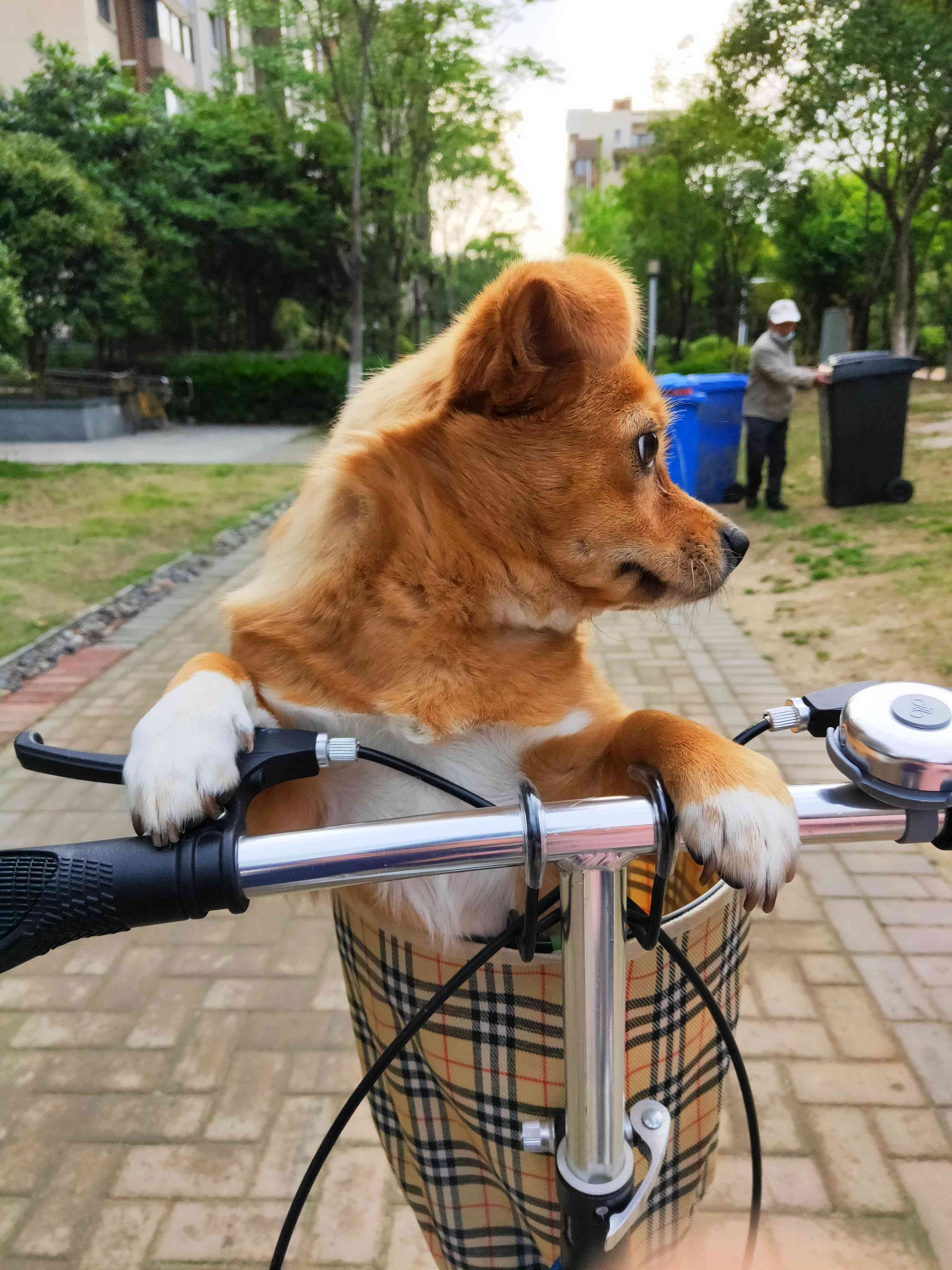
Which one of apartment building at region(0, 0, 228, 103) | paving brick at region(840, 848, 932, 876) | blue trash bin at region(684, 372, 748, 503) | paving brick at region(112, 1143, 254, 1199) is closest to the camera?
paving brick at region(112, 1143, 254, 1199)

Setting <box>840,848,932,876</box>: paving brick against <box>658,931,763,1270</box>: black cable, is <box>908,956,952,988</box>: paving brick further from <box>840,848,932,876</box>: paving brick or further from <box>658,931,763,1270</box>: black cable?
<box>658,931,763,1270</box>: black cable

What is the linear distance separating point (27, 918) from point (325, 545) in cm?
69

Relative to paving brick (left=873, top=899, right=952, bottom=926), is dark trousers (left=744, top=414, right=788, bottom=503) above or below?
above

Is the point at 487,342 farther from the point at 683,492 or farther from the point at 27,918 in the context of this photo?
the point at 27,918

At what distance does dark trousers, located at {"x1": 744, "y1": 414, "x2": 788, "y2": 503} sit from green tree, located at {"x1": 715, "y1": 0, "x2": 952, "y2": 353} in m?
8.84

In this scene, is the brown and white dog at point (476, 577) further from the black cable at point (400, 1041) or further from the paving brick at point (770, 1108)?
the paving brick at point (770, 1108)

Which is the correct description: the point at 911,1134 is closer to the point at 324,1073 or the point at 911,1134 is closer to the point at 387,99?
the point at 324,1073

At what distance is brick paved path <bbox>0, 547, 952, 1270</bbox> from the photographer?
2.12 m

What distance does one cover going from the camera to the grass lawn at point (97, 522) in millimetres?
7020

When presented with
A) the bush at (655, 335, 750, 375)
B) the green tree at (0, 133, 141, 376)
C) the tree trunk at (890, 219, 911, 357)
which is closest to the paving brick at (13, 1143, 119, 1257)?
the green tree at (0, 133, 141, 376)

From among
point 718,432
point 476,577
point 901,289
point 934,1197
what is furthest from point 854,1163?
point 901,289

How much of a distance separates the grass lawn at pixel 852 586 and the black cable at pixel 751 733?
14.1 ft

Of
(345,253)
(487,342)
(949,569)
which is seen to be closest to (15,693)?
(487,342)

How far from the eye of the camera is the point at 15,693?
534 cm
